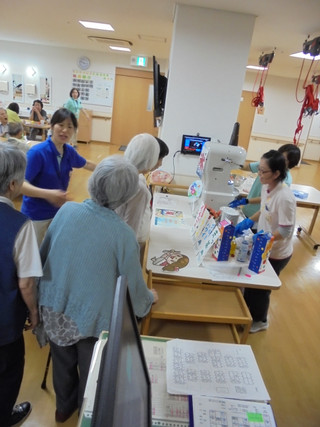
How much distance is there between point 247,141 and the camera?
9.80 m

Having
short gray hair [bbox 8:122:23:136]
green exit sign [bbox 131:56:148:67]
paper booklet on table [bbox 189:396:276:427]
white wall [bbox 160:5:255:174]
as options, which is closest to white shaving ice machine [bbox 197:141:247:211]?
paper booklet on table [bbox 189:396:276:427]

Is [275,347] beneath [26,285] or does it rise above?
beneath

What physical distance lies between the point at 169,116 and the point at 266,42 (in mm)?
2526

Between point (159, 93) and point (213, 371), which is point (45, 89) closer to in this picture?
point (159, 93)

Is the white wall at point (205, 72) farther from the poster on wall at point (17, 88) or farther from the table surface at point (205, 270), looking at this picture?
the poster on wall at point (17, 88)

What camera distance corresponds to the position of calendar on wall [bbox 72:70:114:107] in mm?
9000

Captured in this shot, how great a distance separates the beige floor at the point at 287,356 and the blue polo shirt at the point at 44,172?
0.93 metres

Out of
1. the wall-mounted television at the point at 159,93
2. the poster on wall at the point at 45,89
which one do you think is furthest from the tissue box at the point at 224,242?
the poster on wall at the point at 45,89

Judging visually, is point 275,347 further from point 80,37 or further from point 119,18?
point 80,37

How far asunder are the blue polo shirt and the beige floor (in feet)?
3.06

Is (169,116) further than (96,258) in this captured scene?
Yes

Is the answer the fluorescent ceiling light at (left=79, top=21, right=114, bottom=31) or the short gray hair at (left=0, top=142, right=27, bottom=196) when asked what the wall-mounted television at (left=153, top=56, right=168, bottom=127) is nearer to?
the fluorescent ceiling light at (left=79, top=21, right=114, bottom=31)

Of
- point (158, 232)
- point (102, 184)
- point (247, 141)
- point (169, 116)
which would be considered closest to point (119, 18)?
point (169, 116)

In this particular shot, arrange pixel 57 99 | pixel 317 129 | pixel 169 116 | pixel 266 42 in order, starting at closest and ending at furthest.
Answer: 1. pixel 169 116
2. pixel 266 42
3. pixel 57 99
4. pixel 317 129
